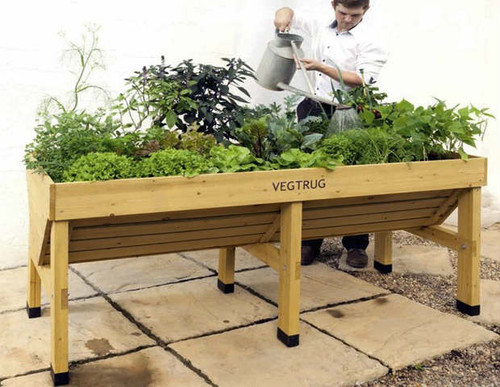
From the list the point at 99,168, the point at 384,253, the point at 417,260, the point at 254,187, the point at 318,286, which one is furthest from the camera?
the point at 417,260

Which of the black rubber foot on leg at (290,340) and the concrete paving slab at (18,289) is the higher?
the concrete paving slab at (18,289)

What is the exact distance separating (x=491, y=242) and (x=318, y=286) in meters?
1.80

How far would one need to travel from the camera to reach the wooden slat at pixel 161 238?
114 inches

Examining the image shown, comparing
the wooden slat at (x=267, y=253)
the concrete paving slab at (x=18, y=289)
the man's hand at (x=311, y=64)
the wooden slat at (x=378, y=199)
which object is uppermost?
the man's hand at (x=311, y=64)

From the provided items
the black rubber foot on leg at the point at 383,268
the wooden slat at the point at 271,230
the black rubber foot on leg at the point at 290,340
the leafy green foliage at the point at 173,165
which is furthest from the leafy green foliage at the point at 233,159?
the black rubber foot on leg at the point at 383,268

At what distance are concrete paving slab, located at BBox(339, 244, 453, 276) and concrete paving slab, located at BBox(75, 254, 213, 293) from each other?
3.17 ft

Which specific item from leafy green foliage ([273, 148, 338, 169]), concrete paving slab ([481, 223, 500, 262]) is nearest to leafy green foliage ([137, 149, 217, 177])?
leafy green foliage ([273, 148, 338, 169])

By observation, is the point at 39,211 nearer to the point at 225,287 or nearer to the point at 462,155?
the point at 225,287

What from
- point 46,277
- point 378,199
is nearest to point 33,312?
point 46,277

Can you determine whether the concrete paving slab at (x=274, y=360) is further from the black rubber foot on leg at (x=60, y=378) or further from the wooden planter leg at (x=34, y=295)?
the wooden planter leg at (x=34, y=295)

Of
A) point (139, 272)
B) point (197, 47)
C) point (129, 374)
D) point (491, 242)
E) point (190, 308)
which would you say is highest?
point (197, 47)

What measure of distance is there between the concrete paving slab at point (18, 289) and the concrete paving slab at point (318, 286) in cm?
89

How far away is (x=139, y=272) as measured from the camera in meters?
4.14

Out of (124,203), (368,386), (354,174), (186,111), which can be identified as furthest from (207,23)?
(368,386)
